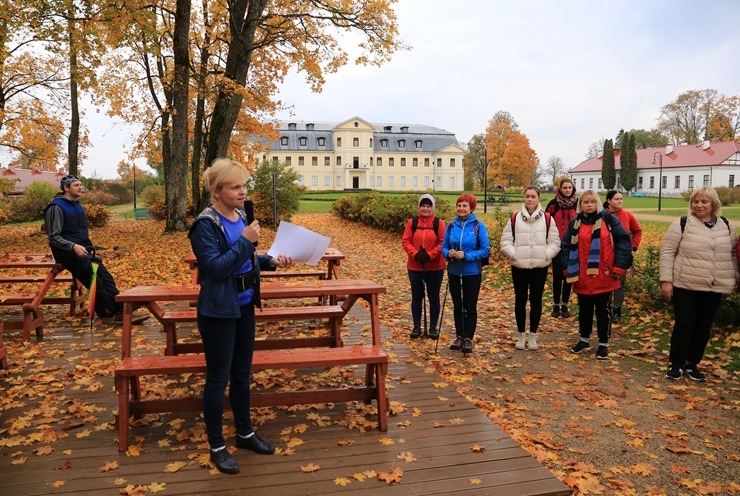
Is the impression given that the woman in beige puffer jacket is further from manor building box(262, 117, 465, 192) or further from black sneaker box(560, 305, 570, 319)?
manor building box(262, 117, 465, 192)

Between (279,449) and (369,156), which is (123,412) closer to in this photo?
(279,449)

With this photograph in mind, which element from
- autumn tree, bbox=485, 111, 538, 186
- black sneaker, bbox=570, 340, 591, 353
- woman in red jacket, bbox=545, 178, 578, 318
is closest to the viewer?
black sneaker, bbox=570, 340, 591, 353

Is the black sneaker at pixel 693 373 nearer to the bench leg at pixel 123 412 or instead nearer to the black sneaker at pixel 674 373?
the black sneaker at pixel 674 373

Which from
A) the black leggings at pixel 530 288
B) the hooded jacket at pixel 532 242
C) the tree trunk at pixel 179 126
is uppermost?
the tree trunk at pixel 179 126

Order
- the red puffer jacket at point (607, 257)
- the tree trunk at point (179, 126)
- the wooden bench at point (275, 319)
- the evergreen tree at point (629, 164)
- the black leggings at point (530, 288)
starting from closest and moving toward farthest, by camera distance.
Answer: the wooden bench at point (275, 319) → the red puffer jacket at point (607, 257) → the black leggings at point (530, 288) → the tree trunk at point (179, 126) → the evergreen tree at point (629, 164)

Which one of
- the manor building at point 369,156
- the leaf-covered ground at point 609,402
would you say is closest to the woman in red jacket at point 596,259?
the leaf-covered ground at point 609,402

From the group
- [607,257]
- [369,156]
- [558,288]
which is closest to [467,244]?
[607,257]

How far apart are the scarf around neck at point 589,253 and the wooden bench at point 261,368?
10.4 feet

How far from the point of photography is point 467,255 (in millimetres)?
5863

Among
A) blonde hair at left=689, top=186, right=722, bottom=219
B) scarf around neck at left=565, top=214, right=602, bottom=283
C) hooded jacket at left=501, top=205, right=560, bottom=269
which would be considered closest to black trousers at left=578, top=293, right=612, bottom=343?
scarf around neck at left=565, top=214, right=602, bottom=283

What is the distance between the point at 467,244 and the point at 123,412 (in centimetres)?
393

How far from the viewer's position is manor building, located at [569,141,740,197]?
5681 cm

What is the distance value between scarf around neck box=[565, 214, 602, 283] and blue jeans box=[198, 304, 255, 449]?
418cm

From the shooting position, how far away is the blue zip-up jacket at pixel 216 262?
286cm
